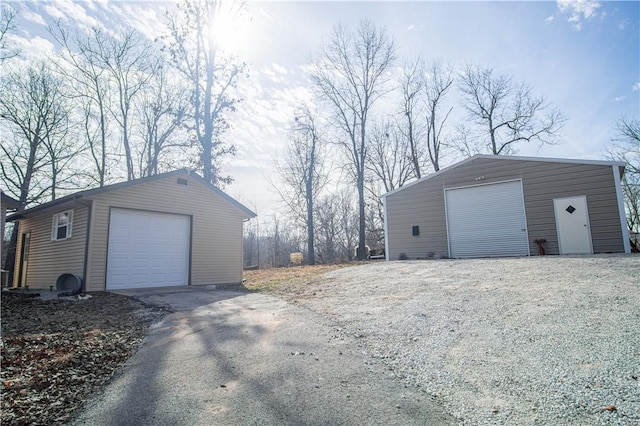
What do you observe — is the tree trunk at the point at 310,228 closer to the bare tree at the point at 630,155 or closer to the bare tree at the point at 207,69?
the bare tree at the point at 207,69

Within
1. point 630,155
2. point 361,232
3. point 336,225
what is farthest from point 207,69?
point 630,155

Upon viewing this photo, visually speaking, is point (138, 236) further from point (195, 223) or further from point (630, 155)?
point (630, 155)

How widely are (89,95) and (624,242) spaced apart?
23.5m

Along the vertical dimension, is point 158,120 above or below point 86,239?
above

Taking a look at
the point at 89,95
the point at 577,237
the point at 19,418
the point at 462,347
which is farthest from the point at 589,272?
the point at 89,95

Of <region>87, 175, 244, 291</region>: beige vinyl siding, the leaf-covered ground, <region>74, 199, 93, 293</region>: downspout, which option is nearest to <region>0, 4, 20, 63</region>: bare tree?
<region>74, 199, 93, 293</region>: downspout

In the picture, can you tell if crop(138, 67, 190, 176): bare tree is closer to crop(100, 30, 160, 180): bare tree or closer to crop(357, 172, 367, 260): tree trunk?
crop(100, 30, 160, 180): bare tree

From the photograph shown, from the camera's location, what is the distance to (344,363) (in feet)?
10.9

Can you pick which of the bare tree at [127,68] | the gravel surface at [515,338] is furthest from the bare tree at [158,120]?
the gravel surface at [515,338]

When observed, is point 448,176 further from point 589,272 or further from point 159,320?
point 159,320

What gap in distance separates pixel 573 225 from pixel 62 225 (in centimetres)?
1608

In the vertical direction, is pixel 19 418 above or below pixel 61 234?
below

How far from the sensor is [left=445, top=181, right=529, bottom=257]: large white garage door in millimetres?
11844

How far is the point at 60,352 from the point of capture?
12.3 feet
